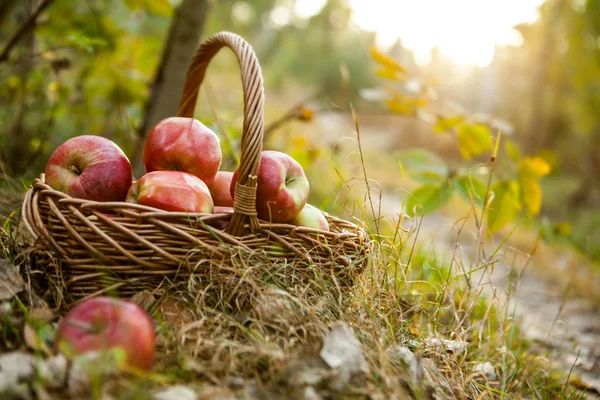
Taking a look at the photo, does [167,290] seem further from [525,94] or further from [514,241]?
[525,94]

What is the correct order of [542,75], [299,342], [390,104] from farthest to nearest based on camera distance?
1. [542,75]
2. [390,104]
3. [299,342]

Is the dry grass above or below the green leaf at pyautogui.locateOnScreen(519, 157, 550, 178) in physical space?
below

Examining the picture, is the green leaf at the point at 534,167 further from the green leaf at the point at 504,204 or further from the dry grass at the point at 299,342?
the dry grass at the point at 299,342

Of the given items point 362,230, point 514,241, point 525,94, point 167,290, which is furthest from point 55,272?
point 525,94

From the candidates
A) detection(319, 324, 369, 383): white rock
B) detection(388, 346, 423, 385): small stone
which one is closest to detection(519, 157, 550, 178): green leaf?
detection(388, 346, 423, 385): small stone

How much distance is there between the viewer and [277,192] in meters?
1.53

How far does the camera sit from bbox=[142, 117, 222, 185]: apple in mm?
1632

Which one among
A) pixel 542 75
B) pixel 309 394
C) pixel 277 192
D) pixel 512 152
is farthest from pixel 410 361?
pixel 542 75

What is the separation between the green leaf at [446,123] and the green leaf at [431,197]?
311 millimetres

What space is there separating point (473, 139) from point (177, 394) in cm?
187

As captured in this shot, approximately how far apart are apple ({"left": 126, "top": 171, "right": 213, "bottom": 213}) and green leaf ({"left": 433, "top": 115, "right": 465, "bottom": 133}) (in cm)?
137

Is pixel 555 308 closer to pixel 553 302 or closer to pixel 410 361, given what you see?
pixel 553 302

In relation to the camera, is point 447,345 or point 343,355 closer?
point 343,355

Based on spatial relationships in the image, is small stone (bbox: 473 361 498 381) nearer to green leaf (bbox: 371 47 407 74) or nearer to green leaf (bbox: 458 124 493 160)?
green leaf (bbox: 458 124 493 160)
